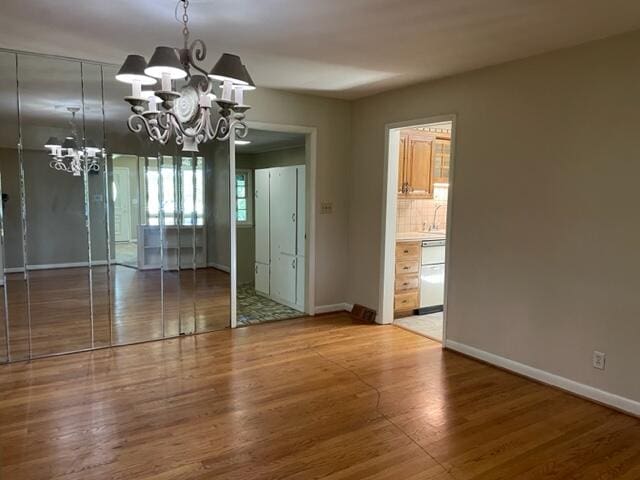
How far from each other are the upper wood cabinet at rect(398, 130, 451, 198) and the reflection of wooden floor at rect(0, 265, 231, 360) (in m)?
2.43

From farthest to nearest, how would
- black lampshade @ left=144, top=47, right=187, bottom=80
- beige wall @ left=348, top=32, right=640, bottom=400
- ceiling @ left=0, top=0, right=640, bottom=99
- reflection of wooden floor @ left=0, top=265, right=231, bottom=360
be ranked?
reflection of wooden floor @ left=0, top=265, right=231, bottom=360, beige wall @ left=348, top=32, right=640, bottom=400, ceiling @ left=0, top=0, right=640, bottom=99, black lampshade @ left=144, top=47, right=187, bottom=80

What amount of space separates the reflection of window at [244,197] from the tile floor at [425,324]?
270 centimetres

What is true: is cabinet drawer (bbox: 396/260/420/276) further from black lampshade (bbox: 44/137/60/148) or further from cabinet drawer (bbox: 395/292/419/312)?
black lampshade (bbox: 44/137/60/148)

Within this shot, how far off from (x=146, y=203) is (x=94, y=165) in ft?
1.92

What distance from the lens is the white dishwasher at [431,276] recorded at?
17.5 ft

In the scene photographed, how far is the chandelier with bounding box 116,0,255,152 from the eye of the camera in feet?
7.16

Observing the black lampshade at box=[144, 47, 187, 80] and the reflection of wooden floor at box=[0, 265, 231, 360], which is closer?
the black lampshade at box=[144, 47, 187, 80]

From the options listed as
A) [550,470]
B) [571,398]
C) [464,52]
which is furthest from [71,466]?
[464,52]

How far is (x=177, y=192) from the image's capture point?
460cm

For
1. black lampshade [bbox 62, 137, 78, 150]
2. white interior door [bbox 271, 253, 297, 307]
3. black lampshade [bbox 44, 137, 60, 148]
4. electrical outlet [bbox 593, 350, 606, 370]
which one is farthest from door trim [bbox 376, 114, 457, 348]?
black lampshade [bbox 44, 137, 60, 148]

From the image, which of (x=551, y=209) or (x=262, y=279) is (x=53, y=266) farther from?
(x=551, y=209)

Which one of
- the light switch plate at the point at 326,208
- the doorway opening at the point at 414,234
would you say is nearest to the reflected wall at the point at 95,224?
the light switch plate at the point at 326,208

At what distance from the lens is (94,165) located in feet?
13.7

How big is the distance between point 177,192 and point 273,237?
1.67 m
